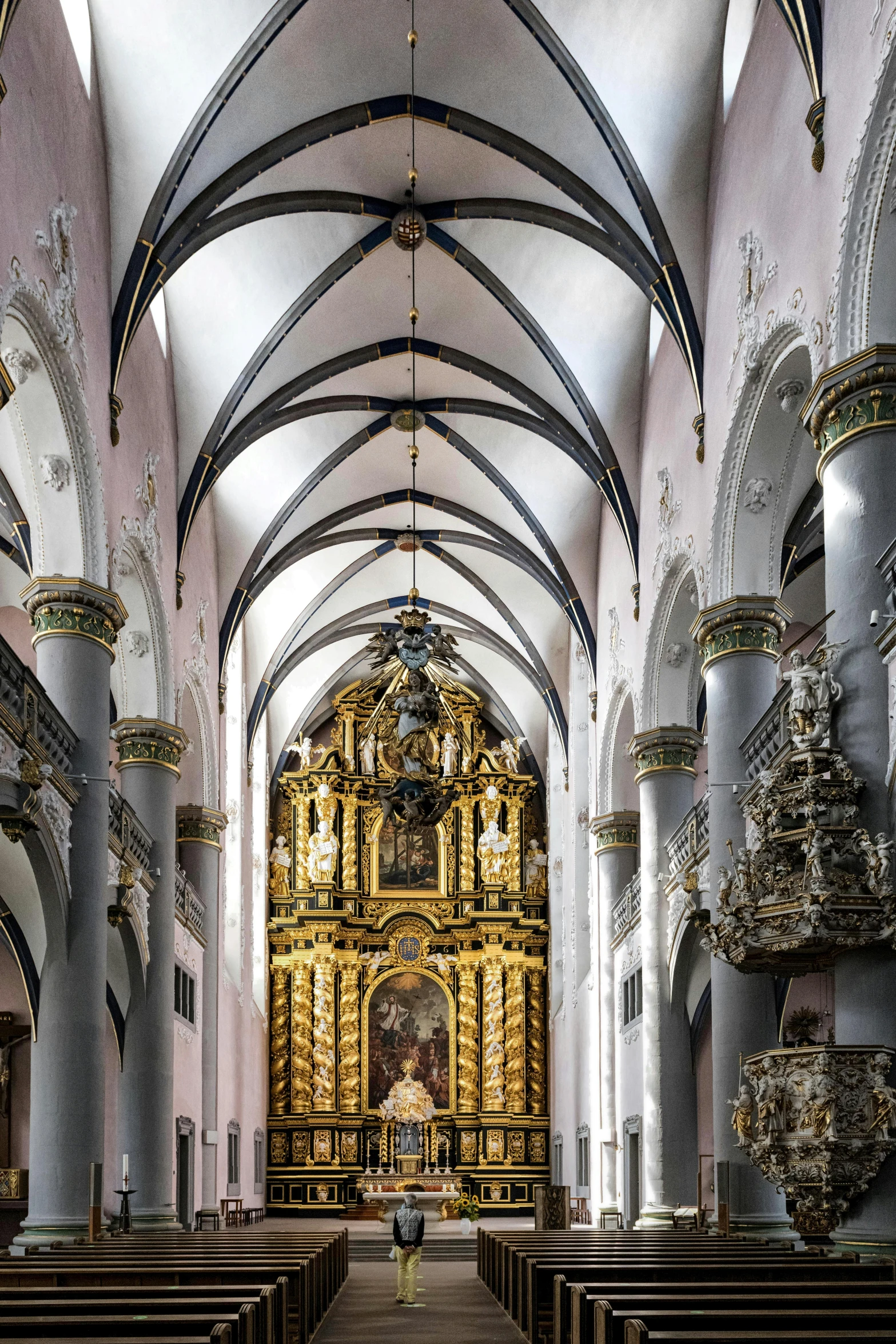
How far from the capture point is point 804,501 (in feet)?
72.8

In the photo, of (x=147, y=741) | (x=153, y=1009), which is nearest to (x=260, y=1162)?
(x=153, y=1009)

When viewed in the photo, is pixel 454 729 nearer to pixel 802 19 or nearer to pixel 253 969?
pixel 253 969

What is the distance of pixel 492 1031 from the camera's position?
39.4 meters

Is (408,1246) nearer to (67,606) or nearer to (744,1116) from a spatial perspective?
(744,1116)

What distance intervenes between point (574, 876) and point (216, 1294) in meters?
24.8

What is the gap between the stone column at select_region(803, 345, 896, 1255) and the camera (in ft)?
40.5

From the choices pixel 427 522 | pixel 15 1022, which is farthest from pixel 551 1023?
pixel 15 1022

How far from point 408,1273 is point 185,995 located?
35.0ft

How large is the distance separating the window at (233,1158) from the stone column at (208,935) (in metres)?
2.88

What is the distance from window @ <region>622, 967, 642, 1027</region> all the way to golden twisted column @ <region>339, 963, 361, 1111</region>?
521 inches

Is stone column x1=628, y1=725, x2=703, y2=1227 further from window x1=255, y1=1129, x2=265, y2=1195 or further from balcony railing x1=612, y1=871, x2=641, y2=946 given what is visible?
window x1=255, y1=1129, x2=265, y2=1195

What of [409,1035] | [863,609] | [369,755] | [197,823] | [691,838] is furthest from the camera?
[369,755]

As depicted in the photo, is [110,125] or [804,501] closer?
[110,125]

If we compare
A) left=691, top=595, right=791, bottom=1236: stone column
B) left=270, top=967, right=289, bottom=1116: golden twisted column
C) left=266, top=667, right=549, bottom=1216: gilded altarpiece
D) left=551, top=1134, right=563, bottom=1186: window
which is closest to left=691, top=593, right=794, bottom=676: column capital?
left=691, top=595, right=791, bottom=1236: stone column
